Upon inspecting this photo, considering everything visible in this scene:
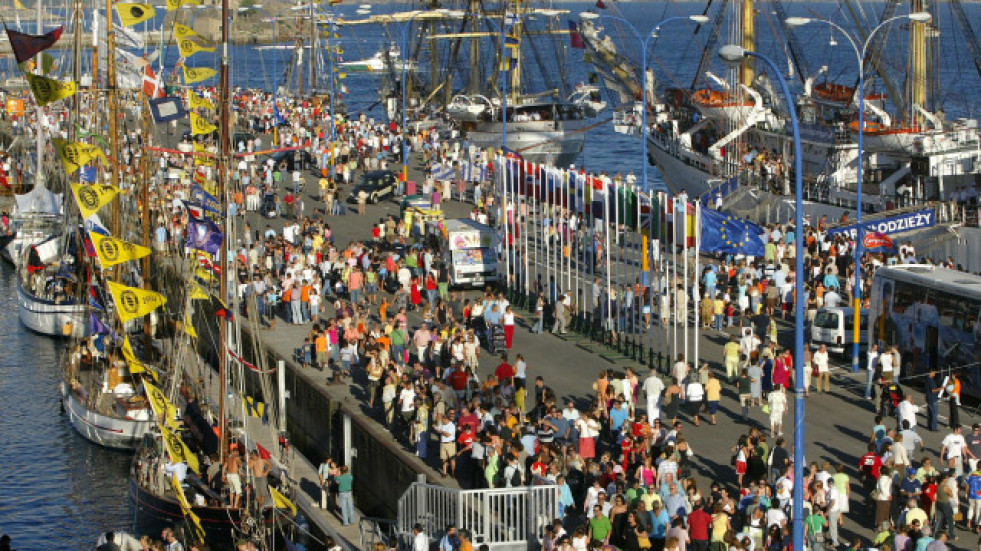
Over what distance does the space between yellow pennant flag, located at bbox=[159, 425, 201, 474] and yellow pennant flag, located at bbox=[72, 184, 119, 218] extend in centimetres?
566

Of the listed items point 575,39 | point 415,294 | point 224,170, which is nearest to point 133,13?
point 415,294

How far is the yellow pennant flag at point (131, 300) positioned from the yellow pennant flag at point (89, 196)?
9.98 ft

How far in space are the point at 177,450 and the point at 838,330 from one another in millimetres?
13392

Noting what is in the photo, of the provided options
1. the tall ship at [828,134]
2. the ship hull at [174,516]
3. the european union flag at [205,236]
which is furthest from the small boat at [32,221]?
the ship hull at [174,516]

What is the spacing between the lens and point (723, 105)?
58938mm

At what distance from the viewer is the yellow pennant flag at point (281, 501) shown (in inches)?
984

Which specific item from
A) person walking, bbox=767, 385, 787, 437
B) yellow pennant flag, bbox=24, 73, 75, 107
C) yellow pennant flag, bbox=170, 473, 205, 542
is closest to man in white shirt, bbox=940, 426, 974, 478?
person walking, bbox=767, 385, 787, 437

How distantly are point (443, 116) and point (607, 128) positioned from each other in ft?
136

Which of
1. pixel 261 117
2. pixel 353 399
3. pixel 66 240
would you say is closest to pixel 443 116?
pixel 261 117

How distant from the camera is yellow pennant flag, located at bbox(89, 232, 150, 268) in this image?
28.8m

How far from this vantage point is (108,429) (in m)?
34.8

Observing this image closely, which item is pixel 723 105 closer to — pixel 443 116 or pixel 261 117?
pixel 443 116

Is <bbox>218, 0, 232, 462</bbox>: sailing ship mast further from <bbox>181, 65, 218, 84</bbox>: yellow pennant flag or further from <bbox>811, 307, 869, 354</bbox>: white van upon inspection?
<bbox>811, 307, 869, 354</bbox>: white van

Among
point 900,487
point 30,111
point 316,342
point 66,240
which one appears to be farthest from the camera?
point 30,111
